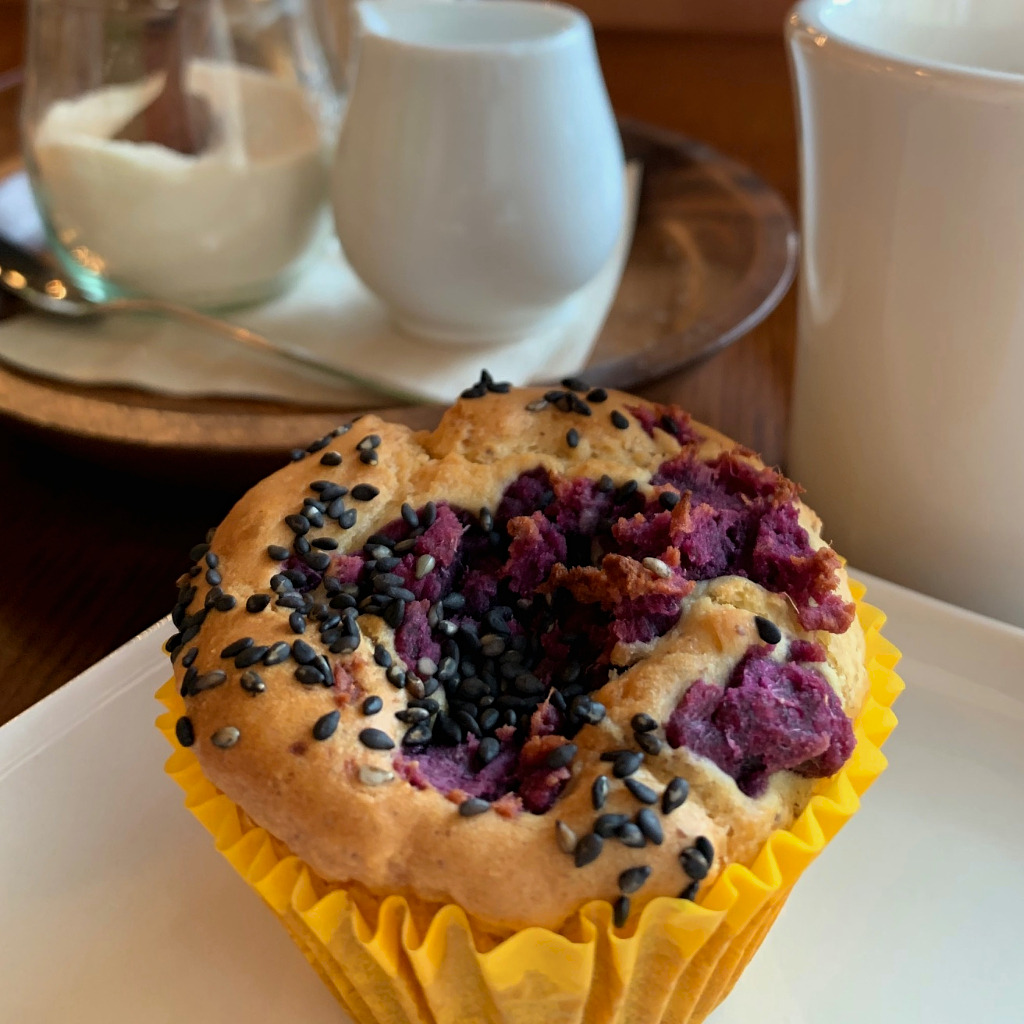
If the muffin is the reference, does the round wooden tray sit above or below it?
below

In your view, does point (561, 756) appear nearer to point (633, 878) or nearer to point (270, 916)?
point (633, 878)

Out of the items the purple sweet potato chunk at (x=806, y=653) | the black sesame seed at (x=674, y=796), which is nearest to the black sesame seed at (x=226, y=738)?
the black sesame seed at (x=674, y=796)

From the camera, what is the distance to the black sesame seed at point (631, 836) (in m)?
0.71

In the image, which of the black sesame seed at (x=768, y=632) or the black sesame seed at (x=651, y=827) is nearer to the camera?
the black sesame seed at (x=651, y=827)

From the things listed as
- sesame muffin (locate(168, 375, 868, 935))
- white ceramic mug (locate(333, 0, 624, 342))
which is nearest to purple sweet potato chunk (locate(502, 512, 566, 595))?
sesame muffin (locate(168, 375, 868, 935))

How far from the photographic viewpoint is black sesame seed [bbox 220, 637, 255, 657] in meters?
0.83

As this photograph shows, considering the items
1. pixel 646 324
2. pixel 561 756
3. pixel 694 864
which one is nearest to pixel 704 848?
pixel 694 864

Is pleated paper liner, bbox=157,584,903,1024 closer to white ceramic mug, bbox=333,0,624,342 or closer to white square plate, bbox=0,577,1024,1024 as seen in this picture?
white square plate, bbox=0,577,1024,1024

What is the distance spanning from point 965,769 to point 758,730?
39 cm

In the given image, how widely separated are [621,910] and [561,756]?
12 cm

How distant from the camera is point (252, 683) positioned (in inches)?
31.4

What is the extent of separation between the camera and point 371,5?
1.48m

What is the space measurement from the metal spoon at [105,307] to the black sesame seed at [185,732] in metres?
0.72

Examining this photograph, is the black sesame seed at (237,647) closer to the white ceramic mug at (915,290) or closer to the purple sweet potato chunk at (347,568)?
the purple sweet potato chunk at (347,568)
